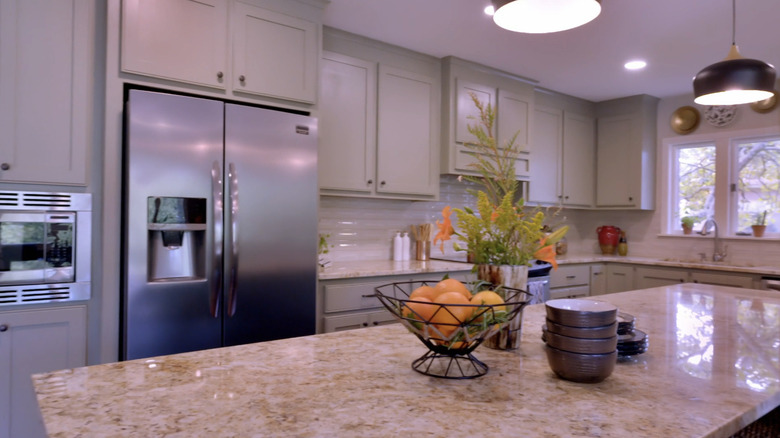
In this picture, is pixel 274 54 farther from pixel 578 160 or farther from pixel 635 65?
pixel 578 160

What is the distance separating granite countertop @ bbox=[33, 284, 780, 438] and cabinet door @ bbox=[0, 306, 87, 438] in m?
1.30

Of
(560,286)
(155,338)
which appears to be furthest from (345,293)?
(560,286)

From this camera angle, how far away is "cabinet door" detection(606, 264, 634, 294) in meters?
4.33

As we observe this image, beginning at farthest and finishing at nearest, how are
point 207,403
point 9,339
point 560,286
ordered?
1. point 560,286
2. point 9,339
3. point 207,403

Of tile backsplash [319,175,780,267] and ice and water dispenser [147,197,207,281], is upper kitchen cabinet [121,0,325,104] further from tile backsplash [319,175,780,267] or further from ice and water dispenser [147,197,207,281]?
tile backsplash [319,175,780,267]

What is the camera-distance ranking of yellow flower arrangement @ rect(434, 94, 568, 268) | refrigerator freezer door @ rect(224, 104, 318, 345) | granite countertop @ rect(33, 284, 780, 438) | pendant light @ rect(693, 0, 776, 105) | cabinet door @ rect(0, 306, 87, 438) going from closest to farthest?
1. granite countertop @ rect(33, 284, 780, 438)
2. yellow flower arrangement @ rect(434, 94, 568, 268)
3. pendant light @ rect(693, 0, 776, 105)
4. cabinet door @ rect(0, 306, 87, 438)
5. refrigerator freezer door @ rect(224, 104, 318, 345)

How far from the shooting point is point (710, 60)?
11.5 feet

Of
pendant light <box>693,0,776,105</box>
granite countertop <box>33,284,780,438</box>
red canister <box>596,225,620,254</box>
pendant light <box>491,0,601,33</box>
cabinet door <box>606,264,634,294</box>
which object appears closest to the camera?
granite countertop <box>33,284,780,438</box>

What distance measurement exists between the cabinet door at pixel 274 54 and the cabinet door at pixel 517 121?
1756mm

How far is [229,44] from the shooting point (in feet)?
7.86

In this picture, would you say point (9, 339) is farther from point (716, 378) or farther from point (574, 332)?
point (716, 378)

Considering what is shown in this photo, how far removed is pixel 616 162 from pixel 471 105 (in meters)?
1.96

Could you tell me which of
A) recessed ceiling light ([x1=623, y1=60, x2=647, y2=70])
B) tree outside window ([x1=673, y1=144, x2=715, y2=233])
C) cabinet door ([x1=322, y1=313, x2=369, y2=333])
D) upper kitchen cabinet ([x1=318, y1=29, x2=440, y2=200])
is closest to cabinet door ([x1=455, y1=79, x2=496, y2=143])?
upper kitchen cabinet ([x1=318, y1=29, x2=440, y2=200])

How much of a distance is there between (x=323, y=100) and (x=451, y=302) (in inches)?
94.5
